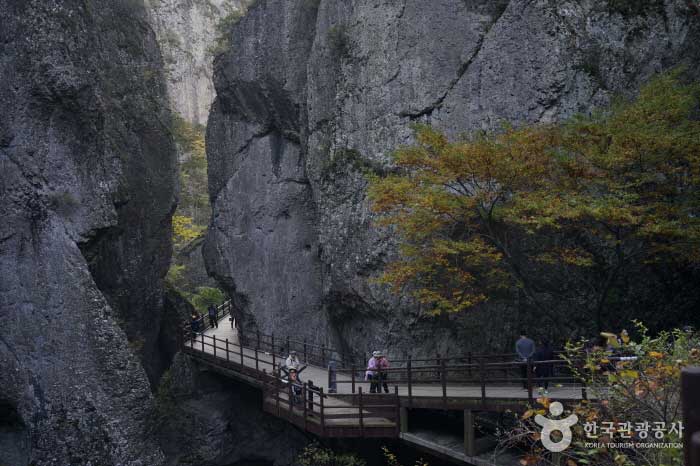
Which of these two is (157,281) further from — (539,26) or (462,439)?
(539,26)

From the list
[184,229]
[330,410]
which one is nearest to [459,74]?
[330,410]

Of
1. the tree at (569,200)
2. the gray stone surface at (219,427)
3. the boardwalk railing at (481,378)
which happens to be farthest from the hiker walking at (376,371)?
the gray stone surface at (219,427)

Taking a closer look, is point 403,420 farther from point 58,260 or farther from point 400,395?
point 58,260

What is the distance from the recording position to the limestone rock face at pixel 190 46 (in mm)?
62562

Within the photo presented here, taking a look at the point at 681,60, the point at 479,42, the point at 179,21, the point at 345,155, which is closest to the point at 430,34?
the point at 479,42

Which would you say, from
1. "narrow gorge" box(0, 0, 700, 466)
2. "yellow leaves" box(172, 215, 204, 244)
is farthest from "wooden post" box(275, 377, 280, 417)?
"yellow leaves" box(172, 215, 204, 244)

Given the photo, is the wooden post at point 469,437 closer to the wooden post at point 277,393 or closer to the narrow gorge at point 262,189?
the narrow gorge at point 262,189

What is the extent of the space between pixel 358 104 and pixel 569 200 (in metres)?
10.5

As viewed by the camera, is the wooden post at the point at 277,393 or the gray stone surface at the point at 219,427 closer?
the wooden post at the point at 277,393

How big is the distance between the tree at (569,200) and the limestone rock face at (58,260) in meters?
10.6

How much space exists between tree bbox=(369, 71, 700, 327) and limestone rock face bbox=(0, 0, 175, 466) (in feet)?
34.7

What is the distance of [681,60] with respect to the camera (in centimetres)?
1598

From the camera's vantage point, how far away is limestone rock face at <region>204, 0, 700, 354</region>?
54.7 feet

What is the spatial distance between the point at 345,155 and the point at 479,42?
20.3 feet
